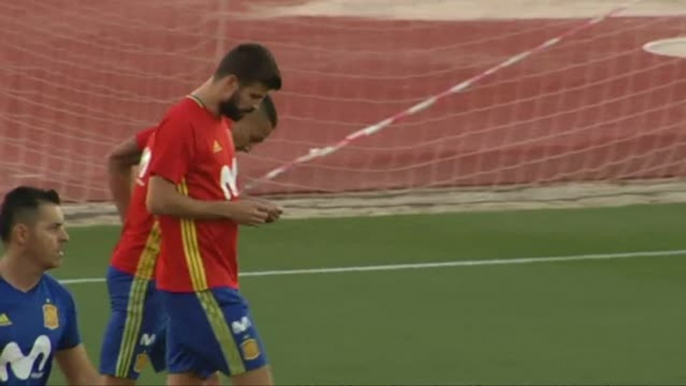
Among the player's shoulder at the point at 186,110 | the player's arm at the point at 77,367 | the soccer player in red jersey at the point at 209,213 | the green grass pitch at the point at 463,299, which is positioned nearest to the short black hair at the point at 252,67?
the soccer player in red jersey at the point at 209,213

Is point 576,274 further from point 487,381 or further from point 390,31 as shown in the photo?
point 390,31

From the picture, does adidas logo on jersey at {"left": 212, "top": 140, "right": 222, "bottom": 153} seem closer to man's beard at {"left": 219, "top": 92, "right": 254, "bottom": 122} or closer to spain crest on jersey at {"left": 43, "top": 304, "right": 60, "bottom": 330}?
man's beard at {"left": 219, "top": 92, "right": 254, "bottom": 122}

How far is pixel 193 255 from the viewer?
7309 mm

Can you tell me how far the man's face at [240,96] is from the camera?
713 cm

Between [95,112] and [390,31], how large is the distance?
4.52 metres

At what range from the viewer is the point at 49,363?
659 centimetres

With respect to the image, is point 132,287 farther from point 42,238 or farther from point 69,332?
point 42,238

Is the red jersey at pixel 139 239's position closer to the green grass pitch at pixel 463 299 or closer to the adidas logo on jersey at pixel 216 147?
the adidas logo on jersey at pixel 216 147

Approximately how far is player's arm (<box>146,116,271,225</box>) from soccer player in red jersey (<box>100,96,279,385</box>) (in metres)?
0.80

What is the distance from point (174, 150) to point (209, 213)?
260mm

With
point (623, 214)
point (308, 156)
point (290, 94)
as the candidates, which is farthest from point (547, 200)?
point (290, 94)

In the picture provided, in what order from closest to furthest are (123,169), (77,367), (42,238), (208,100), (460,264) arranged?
1. (42,238)
2. (77,367)
3. (208,100)
4. (123,169)
5. (460,264)

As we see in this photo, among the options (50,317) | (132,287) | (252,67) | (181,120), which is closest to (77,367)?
(50,317)

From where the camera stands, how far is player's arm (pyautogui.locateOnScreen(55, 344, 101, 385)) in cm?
658
